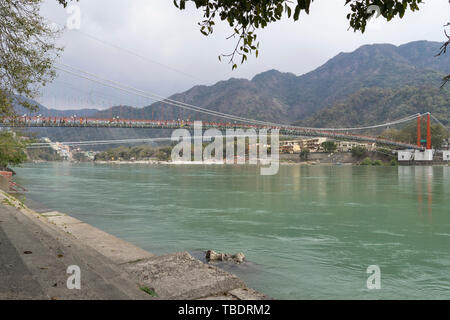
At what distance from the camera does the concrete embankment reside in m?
2.31

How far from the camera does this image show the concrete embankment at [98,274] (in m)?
2.31

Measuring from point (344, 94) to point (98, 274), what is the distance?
14768 centimetres

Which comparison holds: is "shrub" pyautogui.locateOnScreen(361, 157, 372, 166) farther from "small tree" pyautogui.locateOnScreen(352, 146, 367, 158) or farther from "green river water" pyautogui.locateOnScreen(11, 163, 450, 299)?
"green river water" pyautogui.locateOnScreen(11, 163, 450, 299)

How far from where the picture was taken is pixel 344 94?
5536 inches

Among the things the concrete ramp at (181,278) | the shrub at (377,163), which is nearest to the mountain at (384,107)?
the shrub at (377,163)

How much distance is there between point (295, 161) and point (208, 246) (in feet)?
212

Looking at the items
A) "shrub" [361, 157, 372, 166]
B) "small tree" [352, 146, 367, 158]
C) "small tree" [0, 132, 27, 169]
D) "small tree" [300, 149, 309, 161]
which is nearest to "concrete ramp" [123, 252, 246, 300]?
"small tree" [0, 132, 27, 169]

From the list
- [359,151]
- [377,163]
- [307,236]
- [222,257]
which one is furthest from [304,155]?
[222,257]

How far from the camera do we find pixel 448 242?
674cm

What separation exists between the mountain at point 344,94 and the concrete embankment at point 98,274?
2431 inches

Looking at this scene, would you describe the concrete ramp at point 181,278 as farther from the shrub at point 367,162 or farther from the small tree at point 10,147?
the shrub at point 367,162

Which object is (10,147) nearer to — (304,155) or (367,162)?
(367,162)

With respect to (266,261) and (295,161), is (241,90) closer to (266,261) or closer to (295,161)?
(295,161)
